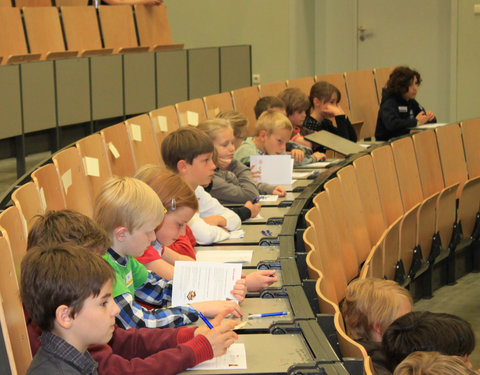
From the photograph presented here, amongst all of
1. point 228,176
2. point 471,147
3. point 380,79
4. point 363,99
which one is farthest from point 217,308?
point 380,79

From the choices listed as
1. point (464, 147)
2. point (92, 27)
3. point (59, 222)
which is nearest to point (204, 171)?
point (59, 222)

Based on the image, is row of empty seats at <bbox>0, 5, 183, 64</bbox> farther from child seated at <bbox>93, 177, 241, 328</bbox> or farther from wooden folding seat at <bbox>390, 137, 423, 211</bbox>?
child seated at <bbox>93, 177, 241, 328</bbox>

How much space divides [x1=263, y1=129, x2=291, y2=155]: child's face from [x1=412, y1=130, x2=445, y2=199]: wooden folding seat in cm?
96

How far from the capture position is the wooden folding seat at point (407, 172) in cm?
472

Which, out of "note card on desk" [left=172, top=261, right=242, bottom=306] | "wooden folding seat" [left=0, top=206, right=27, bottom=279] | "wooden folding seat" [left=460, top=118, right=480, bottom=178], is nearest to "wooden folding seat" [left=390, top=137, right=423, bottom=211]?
"wooden folding seat" [left=460, top=118, right=480, bottom=178]

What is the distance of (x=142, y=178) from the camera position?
2.67 metres

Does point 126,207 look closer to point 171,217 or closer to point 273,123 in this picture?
point 171,217

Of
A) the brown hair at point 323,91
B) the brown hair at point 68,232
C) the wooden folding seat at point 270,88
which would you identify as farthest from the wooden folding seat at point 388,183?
the brown hair at point 68,232

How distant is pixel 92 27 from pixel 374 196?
389cm

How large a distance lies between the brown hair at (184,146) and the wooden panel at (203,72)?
3.87m

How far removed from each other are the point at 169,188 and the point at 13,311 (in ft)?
3.08

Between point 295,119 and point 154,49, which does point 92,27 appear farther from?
point 295,119

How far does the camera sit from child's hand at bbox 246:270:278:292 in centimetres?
249

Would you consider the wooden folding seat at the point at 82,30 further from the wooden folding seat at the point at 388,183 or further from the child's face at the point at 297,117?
the wooden folding seat at the point at 388,183
